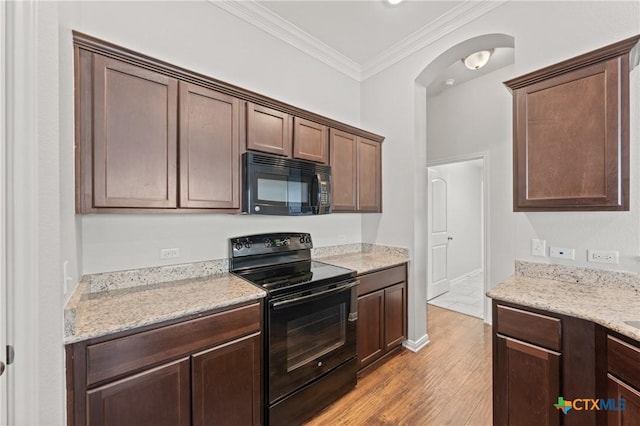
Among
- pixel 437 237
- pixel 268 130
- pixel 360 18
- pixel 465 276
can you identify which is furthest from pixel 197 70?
pixel 465 276

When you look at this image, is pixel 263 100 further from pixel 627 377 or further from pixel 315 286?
pixel 627 377

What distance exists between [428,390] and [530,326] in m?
1.14

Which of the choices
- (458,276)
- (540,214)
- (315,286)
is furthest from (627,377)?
(458,276)

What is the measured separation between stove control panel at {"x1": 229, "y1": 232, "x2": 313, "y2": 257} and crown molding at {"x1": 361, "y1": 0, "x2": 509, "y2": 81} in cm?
→ 219

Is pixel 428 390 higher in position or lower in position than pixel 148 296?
lower

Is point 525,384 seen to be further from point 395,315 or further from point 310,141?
point 310,141

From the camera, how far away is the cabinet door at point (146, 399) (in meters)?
1.16

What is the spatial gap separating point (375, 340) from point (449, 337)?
1170 millimetres

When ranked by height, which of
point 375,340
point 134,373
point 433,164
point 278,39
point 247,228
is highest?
point 278,39

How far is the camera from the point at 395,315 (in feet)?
8.79

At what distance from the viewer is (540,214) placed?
1949 mm

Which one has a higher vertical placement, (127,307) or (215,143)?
(215,143)

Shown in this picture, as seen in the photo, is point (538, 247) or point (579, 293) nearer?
point (579, 293)

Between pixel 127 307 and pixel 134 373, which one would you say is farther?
pixel 127 307
